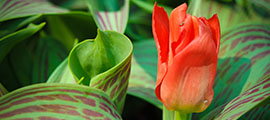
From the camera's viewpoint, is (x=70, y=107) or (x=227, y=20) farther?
(x=227, y=20)

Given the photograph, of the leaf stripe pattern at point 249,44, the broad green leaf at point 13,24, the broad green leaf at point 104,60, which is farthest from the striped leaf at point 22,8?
the leaf stripe pattern at point 249,44

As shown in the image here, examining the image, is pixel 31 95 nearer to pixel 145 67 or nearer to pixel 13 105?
pixel 13 105

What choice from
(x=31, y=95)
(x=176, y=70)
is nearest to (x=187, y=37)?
(x=176, y=70)

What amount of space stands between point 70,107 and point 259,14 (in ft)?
1.26

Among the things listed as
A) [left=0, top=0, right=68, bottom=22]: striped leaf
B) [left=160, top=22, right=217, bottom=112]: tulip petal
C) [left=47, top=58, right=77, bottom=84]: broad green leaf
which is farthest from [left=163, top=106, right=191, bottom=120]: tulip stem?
[left=0, top=0, right=68, bottom=22]: striped leaf

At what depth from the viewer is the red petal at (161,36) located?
0.90 feet

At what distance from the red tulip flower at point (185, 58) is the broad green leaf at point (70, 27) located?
0.22 meters

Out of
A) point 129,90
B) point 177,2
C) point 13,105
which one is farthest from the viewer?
point 177,2

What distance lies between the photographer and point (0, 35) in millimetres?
423

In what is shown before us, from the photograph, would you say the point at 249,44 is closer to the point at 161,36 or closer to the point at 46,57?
A: the point at 161,36

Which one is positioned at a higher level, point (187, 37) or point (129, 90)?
point (187, 37)

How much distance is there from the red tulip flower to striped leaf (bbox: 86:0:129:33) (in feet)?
0.46

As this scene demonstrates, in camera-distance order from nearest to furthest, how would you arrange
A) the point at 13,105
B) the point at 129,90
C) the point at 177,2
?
the point at 13,105 < the point at 129,90 < the point at 177,2

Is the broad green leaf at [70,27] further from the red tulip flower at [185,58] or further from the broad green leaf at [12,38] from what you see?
the red tulip flower at [185,58]
